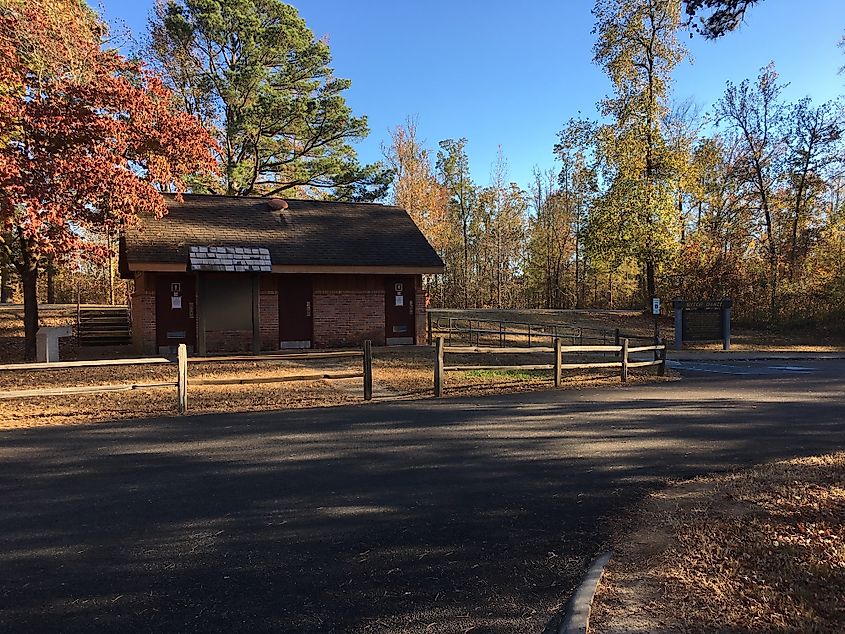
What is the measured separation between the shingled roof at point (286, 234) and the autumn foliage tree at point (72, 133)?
199cm

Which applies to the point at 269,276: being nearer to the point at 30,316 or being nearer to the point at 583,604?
the point at 30,316

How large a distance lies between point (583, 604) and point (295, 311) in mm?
16528

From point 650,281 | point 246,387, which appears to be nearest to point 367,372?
point 246,387

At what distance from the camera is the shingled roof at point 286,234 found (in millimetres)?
17484

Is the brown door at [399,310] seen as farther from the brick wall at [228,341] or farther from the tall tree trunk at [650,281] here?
the tall tree trunk at [650,281]

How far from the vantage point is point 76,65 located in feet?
39.8

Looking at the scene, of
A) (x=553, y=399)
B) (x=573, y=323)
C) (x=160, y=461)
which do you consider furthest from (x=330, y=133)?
(x=160, y=461)

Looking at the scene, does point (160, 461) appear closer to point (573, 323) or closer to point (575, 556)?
point (575, 556)

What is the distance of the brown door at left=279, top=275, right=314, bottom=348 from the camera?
18.7 meters

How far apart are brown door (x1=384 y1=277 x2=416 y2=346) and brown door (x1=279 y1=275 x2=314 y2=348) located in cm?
268

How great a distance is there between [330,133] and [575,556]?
92.9 ft

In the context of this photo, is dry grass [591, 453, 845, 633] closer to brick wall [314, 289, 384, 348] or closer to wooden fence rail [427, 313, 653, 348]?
brick wall [314, 289, 384, 348]

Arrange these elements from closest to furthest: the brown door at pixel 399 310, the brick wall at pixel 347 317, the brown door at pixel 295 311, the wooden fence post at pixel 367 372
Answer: the wooden fence post at pixel 367 372 < the brown door at pixel 295 311 < the brick wall at pixel 347 317 < the brown door at pixel 399 310

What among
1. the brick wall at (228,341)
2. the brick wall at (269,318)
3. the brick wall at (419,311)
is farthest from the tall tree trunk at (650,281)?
the brick wall at (228,341)
